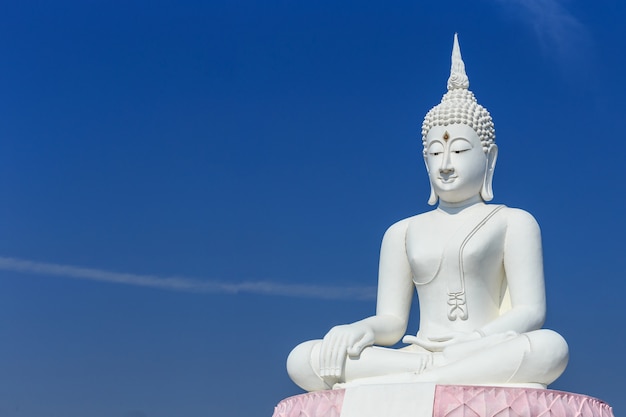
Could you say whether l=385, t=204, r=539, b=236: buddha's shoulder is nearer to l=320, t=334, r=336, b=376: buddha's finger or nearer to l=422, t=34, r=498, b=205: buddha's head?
l=422, t=34, r=498, b=205: buddha's head

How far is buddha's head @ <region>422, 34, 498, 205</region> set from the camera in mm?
9344

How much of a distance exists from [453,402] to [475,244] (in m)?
1.88

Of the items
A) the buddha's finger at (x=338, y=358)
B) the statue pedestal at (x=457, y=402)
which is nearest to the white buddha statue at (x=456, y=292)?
the buddha's finger at (x=338, y=358)

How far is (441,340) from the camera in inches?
338

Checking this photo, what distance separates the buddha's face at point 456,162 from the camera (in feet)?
30.6

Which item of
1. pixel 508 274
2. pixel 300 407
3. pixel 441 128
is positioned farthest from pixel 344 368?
pixel 441 128

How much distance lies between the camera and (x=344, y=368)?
27.5ft

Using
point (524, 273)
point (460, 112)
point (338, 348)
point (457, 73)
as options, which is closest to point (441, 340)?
point (338, 348)

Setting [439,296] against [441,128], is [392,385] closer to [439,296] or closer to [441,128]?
[439,296]

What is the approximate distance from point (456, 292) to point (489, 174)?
1149 mm

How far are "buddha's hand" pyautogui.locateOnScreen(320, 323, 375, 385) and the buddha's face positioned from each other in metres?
1.58

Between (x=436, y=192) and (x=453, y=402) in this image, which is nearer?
(x=453, y=402)

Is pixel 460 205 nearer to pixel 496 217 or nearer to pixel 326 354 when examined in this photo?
pixel 496 217

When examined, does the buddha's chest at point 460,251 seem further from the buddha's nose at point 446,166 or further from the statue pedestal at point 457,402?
the statue pedestal at point 457,402
